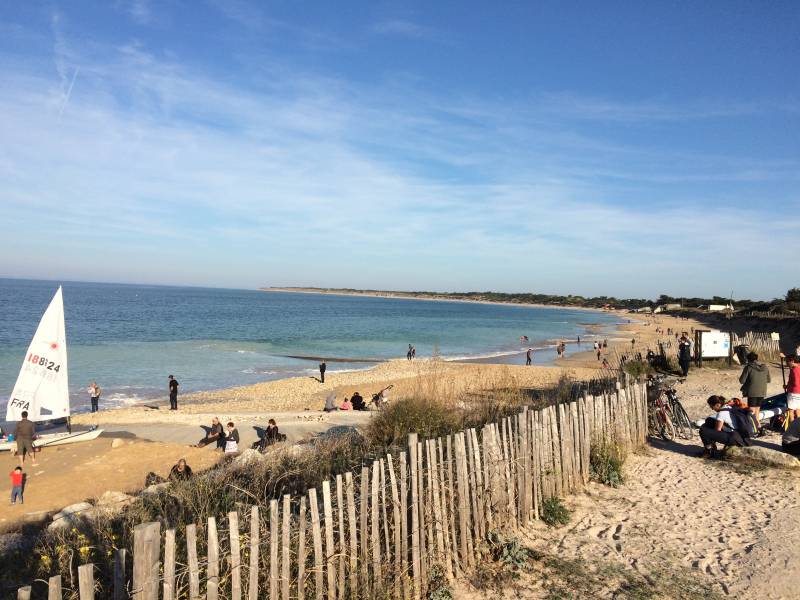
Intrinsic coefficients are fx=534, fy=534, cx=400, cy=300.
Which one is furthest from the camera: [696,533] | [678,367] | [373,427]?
[678,367]

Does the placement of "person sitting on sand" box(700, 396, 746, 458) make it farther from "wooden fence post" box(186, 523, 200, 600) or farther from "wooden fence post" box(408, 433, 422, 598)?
"wooden fence post" box(186, 523, 200, 600)

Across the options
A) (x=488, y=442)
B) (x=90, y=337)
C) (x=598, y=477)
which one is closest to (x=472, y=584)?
(x=488, y=442)

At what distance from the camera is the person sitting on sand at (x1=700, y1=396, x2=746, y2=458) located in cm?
895

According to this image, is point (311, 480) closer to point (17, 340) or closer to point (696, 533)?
point (696, 533)

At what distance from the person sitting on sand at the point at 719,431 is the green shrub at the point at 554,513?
3.79 m

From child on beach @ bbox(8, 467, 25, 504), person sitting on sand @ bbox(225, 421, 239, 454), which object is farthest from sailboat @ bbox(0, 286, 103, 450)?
person sitting on sand @ bbox(225, 421, 239, 454)

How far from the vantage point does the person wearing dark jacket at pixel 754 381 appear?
33.6ft

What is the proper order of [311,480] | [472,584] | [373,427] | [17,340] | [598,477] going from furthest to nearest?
[17,340] → [373,427] → [598,477] → [311,480] → [472,584]

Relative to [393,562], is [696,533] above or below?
below

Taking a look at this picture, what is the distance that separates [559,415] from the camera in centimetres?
721

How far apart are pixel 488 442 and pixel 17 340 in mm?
49102

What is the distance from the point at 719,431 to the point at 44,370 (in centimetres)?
1641

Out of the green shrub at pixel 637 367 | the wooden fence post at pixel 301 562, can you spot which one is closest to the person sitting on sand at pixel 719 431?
the wooden fence post at pixel 301 562

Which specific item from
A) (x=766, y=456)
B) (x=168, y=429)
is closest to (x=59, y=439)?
(x=168, y=429)
